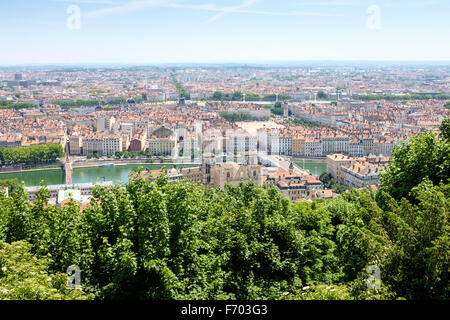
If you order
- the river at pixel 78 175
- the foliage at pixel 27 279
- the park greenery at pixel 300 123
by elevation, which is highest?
the foliage at pixel 27 279

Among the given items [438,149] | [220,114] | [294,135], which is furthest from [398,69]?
[438,149]

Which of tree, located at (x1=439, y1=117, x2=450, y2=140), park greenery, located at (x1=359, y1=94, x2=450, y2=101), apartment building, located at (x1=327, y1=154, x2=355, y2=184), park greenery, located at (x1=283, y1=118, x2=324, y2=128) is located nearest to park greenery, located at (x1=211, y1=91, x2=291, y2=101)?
park greenery, located at (x1=359, y1=94, x2=450, y2=101)

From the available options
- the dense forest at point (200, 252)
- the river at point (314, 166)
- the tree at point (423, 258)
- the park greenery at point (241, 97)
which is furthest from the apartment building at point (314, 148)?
the park greenery at point (241, 97)

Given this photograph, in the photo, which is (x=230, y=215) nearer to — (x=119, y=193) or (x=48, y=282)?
(x=119, y=193)

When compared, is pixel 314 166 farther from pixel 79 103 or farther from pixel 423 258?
pixel 79 103

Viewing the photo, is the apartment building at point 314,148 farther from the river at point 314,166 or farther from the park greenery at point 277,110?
the park greenery at point 277,110

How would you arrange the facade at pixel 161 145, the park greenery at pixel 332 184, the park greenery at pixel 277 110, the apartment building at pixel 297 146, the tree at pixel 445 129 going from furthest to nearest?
the park greenery at pixel 277 110 < the facade at pixel 161 145 < the apartment building at pixel 297 146 < the park greenery at pixel 332 184 < the tree at pixel 445 129

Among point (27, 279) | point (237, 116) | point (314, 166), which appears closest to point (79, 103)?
point (237, 116)

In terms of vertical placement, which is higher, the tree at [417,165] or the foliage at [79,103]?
the foliage at [79,103]
